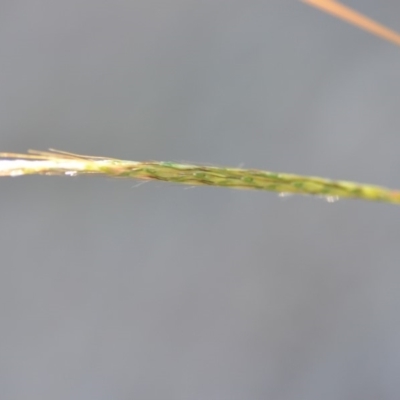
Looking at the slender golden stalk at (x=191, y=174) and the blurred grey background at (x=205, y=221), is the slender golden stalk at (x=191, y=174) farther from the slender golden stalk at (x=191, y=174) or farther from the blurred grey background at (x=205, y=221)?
the blurred grey background at (x=205, y=221)

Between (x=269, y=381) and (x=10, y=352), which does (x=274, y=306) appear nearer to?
(x=269, y=381)

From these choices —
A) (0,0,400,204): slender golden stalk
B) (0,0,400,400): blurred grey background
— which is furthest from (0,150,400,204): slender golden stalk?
(0,0,400,400): blurred grey background

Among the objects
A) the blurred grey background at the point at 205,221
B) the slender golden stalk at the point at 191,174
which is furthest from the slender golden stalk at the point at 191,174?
the blurred grey background at the point at 205,221

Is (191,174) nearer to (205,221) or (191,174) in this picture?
(191,174)

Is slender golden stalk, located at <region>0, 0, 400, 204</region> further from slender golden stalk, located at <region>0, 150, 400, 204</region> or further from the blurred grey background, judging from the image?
the blurred grey background

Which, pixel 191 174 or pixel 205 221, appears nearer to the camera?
pixel 191 174

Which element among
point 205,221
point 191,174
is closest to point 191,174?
point 191,174
